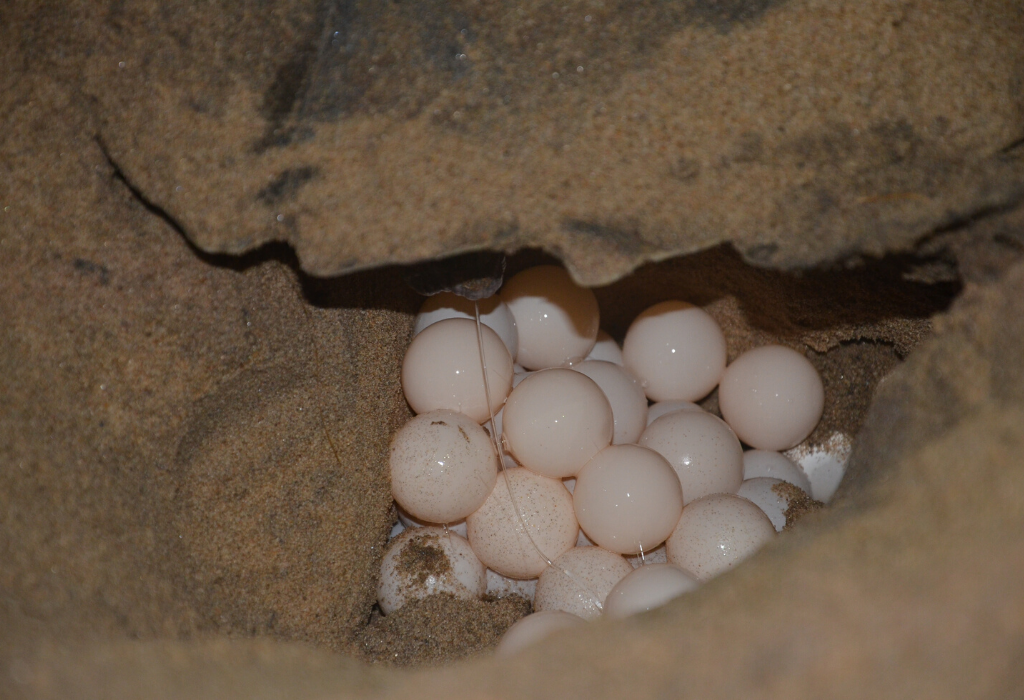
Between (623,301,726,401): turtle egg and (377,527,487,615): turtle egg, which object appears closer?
(377,527,487,615): turtle egg

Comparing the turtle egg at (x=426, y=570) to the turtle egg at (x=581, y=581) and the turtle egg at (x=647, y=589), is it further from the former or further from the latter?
the turtle egg at (x=647, y=589)

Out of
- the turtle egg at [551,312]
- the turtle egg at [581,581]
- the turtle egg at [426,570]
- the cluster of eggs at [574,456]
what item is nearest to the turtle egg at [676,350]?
the cluster of eggs at [574,456]

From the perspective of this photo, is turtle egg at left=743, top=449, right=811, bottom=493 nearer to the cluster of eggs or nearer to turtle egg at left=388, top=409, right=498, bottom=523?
the cluster of eggs

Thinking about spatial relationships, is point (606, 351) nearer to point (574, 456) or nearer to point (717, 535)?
point (574, 456)

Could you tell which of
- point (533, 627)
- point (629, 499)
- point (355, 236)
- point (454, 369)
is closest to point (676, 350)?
point (629, 499)

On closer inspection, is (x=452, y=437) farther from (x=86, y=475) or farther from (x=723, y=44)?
(x=723, y=44)

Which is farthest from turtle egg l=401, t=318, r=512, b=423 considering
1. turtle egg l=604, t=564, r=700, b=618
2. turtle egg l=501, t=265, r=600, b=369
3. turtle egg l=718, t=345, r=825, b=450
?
turtle egg l=718, t=345, r=825, b=450

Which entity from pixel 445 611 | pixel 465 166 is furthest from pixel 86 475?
pixel 465 166
